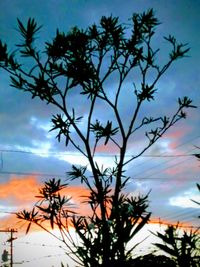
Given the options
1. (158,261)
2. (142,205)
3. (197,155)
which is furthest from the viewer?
(142,205)

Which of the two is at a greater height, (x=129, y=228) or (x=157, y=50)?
(x=157, y=50)

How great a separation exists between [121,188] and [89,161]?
1.07 meters

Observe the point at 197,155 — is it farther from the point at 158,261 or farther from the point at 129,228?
the point at 129,228

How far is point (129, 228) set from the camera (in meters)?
5.75

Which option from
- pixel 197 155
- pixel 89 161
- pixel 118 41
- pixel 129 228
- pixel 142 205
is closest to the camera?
pixel 197 155

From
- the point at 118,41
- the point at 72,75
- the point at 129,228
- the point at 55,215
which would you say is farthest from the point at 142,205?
the point at 118,41

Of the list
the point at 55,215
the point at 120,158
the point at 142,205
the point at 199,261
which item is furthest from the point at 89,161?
the point at 199,261

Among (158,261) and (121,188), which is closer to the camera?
(158,261)

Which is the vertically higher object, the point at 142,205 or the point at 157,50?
the point at 157,50

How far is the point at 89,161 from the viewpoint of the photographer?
901 centimetres

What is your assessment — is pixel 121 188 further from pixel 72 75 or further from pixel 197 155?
pixel 197 155

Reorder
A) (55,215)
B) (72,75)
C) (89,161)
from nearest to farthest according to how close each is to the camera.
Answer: (55,215), (89,161), (72,75)

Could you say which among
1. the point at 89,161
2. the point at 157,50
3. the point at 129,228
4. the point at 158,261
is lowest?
the point at 158,261

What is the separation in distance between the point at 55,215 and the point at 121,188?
1.72 meters
